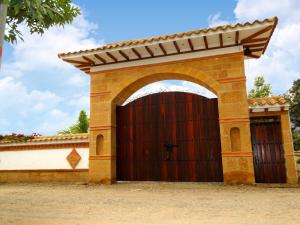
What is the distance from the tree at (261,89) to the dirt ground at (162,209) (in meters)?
16.3

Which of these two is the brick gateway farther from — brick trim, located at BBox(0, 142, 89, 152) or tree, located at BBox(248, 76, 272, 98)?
tree, located at BBox(248, 76, 272, 98)

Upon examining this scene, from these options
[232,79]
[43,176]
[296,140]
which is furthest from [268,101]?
[296,140]

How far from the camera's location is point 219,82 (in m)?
8.25

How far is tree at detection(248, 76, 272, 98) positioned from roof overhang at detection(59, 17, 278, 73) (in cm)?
1332

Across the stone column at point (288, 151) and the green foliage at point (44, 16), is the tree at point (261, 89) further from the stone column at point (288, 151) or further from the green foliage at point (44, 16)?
the green foliage at point (44, 16)

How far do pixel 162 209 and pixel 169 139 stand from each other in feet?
13.4

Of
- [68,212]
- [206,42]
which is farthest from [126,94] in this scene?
[68,212]

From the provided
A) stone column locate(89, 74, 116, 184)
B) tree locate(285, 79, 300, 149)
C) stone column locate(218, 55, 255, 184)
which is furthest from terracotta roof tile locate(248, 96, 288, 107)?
tree locate(285, 79, 300, 149)

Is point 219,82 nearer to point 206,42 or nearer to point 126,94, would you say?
point 206,42

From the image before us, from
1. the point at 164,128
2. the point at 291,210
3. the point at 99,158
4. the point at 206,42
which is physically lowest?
the point at 291,210

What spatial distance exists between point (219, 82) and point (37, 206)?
5747 mm

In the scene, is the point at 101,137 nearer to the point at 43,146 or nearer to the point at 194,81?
the point at 43,146

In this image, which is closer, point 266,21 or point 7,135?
point 266,21

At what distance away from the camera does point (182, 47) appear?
28.3 feet
